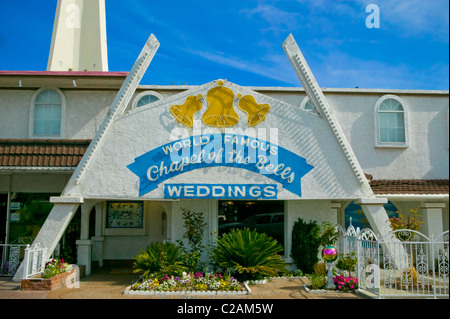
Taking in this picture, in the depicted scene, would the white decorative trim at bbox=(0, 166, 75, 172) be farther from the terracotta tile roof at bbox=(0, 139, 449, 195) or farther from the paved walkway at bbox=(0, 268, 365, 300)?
the paved walkway at bbox=(0, 268, 365, 300)

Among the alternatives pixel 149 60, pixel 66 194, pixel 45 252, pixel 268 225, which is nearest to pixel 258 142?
pixel 268 225

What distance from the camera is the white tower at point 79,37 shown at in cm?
2434

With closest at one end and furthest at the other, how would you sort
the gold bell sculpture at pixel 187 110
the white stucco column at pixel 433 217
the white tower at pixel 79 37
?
the gold bell sculpture at pixel 187 110 → the white stucco column at pixel 433 217 → the white tower at pixel 79 37

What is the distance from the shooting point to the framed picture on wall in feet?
54.2

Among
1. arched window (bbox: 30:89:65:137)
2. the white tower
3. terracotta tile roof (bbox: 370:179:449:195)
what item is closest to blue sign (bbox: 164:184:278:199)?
terracotta tile roof (bbox: 370:179:449:195)

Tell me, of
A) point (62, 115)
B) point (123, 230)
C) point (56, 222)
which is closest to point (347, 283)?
point (56, 222)

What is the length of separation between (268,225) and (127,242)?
5.81 metres

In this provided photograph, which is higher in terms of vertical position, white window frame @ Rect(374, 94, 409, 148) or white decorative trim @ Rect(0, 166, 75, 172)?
white window frame @ Rect(374, 94, 409, 148)

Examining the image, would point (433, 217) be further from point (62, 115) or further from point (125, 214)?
point (62, 115)

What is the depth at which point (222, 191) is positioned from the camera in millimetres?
12664

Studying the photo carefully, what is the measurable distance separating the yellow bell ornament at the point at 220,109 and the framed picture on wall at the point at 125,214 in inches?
219

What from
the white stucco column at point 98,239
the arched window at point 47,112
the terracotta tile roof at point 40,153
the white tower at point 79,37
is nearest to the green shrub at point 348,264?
the terracotta tile roof at point 40,153

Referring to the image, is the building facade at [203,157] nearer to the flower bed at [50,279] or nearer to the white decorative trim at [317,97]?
the white decorative trim at [317,97]

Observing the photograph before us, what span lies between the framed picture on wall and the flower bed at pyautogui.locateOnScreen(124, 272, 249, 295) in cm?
488
